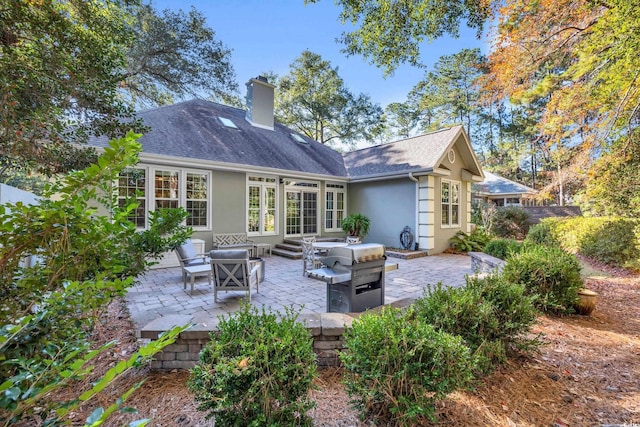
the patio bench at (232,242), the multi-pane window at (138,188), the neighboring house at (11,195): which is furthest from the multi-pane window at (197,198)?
the neighboring house at (11,195)

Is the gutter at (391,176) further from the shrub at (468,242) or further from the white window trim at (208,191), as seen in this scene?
the white window trim at (208,191)

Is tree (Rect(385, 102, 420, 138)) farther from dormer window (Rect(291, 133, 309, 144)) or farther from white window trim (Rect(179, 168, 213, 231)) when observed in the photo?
white window trim (Rect(179, 168, 213, 231))

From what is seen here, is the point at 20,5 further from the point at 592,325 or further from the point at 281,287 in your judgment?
the point at 592,325

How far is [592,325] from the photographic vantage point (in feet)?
14.0

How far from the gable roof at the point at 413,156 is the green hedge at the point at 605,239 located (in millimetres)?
3786

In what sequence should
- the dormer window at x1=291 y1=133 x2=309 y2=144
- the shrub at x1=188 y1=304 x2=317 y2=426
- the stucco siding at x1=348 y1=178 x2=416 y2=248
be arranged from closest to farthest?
the shrub at x1=188 y1=304 x2=317 y2=426 < the stucco siding at x1=348 y1=178 x2=416 y2=248 < the dormer window at x1=291 y1=133 x2=309 y2=144

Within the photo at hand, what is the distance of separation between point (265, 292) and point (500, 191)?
66.5 ft

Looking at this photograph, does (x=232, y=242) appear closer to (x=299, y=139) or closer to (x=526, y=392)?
(x=299, y=139)

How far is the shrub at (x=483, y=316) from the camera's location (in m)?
2.79

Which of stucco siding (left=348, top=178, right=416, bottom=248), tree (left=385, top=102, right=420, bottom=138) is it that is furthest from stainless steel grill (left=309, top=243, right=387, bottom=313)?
tree (left=385, top=102, right=420, bottom=138)

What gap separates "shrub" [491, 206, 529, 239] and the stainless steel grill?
15466 mm

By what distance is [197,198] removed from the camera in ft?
29.7

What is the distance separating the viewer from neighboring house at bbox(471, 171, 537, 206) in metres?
19.6

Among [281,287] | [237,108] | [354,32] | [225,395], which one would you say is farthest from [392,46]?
[237,108]
